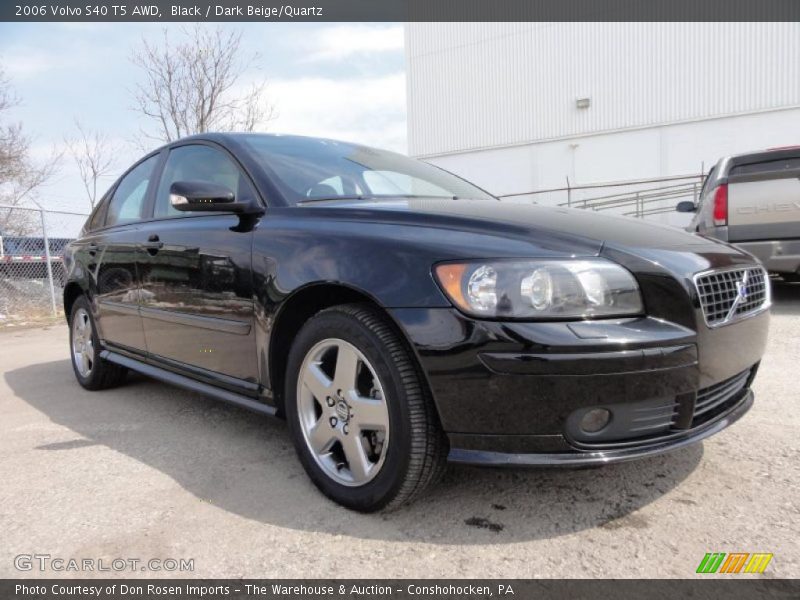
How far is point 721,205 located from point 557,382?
5249mm

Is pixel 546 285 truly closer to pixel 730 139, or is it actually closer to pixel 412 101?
pixel 730 139

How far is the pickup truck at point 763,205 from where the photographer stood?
5.57 m

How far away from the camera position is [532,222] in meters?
1.97

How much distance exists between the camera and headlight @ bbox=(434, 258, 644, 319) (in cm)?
169

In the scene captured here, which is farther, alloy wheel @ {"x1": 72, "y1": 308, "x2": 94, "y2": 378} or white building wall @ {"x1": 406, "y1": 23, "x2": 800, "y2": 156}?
white building wall @ {"x1": 406, "y1": 23, "x2": 800, "y2": 156}

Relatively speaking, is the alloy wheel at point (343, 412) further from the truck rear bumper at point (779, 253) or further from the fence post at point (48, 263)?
the fence post at point (48, 263)

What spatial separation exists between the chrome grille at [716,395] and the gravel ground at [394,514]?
1.09 ft

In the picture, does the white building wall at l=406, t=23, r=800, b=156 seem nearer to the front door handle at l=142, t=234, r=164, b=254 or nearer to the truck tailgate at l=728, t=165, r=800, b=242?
the truck tailgate at l=728, t=165, r=800, b=242

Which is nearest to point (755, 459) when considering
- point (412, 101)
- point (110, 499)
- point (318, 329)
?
point (318, 329)

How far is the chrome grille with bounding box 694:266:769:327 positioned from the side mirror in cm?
178

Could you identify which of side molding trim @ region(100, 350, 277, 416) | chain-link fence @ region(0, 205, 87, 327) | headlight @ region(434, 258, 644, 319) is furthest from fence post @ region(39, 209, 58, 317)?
headlight @ region(434, 258, 644, 319)

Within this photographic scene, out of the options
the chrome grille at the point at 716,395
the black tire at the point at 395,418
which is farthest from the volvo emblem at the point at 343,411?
the chrome grille at the point at 716,395

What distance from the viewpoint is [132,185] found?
386cm
